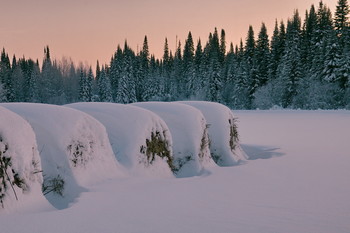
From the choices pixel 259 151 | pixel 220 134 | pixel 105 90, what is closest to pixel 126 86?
pixel 105 90

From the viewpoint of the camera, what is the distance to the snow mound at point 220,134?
980cm

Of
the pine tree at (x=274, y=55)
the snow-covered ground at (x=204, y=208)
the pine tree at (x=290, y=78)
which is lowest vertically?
the snow-covered ground at (x=204, y=208)

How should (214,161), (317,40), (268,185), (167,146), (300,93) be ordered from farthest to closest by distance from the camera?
(317,40), (300,93), (214,161), (167,146), (268,185)

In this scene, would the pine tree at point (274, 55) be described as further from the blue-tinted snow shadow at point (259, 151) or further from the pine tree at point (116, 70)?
the blue-tinted snow shadow at point (259, 151)

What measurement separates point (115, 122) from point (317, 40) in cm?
5839

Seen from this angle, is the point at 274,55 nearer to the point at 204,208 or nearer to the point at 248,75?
the point at 248,75

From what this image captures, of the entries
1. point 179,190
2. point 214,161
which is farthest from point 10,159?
point 214,161

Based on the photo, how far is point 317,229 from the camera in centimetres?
377

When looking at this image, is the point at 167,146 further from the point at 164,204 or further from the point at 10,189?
the point at 10,189

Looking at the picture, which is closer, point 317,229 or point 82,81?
point 317,229

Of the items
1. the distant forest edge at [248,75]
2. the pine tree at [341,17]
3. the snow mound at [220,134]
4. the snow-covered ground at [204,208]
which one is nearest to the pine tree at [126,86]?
the distant forest edge at [248,75]

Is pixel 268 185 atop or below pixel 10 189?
below

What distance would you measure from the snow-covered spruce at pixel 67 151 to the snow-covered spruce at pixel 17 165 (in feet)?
1.73

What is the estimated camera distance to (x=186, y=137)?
8.12 m
